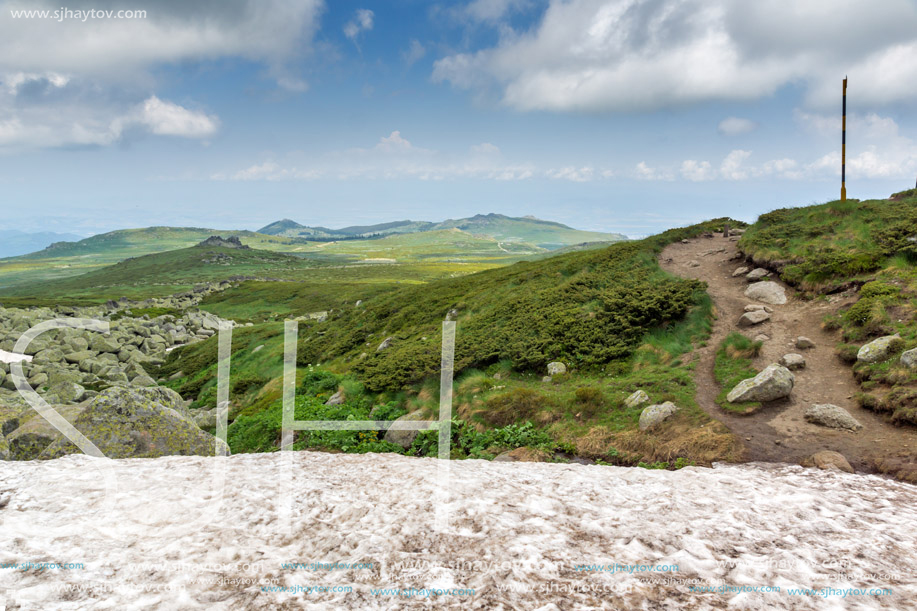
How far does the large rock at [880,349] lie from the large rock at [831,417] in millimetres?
2601

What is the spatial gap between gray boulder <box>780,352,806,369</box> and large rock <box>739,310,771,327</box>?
317 centimetres

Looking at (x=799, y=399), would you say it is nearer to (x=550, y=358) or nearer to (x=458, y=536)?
(x=550, y=358)

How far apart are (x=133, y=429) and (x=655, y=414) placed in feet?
42.1

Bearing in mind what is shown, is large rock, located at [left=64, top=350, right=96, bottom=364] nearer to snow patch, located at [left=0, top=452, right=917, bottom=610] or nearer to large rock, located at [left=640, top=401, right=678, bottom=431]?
snow patch, located at [left=0, top=452, right=917, bottom=610]

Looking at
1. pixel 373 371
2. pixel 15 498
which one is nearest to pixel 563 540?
pixel 15 498

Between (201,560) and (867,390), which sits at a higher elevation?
(867,390)

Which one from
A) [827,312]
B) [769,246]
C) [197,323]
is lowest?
[197,323]

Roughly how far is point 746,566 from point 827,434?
21.5 feet

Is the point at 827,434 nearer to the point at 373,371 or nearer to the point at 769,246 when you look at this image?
the point at 373,371

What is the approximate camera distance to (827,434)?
1010 cm


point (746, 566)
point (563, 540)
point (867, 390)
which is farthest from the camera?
point (867, 390)

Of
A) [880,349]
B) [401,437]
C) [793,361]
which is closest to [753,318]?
[793,361]

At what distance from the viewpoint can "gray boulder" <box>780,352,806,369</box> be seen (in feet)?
42.7

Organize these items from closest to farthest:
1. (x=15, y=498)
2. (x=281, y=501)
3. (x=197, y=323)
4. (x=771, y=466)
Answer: (x=15, y=498) → (x=281, y=501) → (x=771, y=466) → (x=197, y=323)
